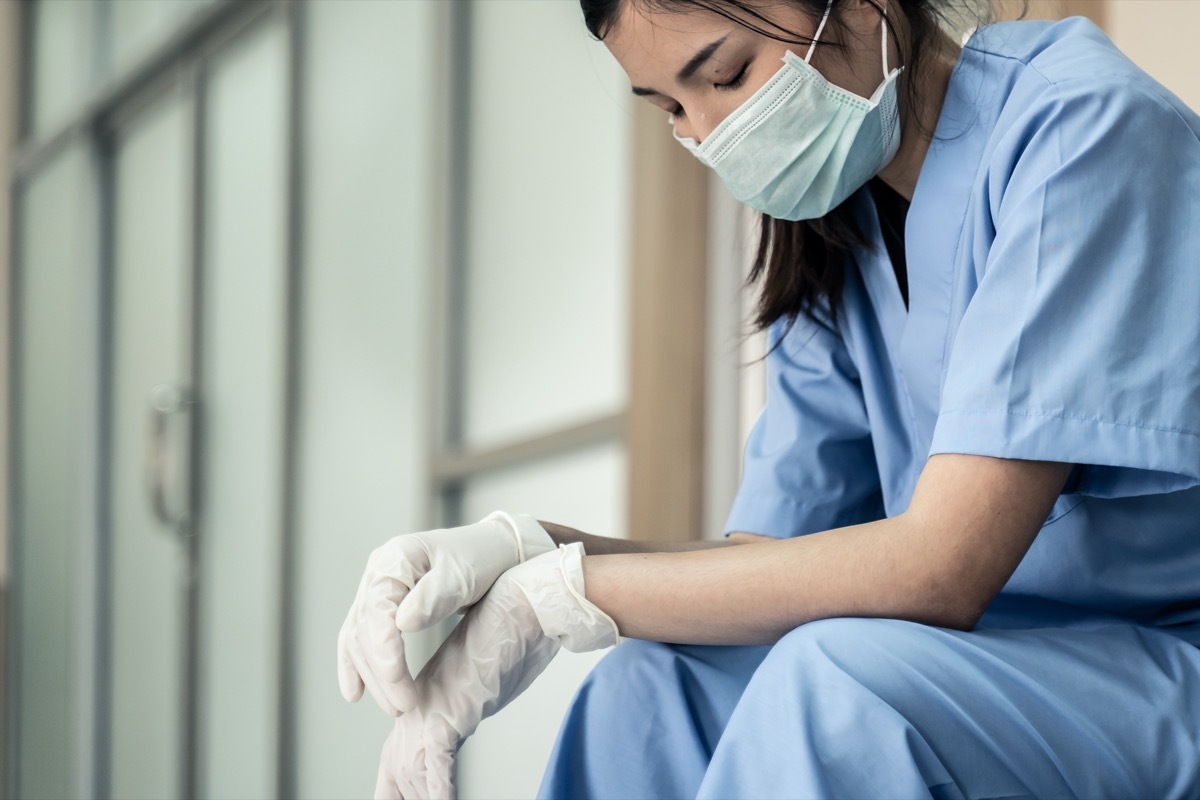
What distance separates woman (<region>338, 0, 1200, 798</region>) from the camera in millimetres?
703

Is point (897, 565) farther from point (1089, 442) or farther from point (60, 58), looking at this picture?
point (60, 58)

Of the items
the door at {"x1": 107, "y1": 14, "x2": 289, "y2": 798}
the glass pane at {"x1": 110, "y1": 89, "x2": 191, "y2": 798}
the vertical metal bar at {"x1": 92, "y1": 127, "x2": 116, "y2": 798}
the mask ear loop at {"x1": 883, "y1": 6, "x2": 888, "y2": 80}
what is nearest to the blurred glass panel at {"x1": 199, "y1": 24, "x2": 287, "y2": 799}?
the door at {"x1": 107, "y1": 14, "x2": 289, "y2": 798}

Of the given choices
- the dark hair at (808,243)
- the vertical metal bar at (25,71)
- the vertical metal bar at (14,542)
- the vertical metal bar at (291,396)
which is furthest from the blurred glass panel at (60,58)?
the dark hair at (808,243)

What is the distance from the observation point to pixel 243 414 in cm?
308

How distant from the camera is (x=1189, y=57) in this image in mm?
1128

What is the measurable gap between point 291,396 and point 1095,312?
2303 millimetres

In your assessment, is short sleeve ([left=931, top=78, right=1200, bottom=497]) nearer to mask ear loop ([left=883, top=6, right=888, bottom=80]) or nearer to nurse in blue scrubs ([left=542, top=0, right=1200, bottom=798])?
nurse in blue scrubs ([left=542, top=0, right=1200, bottom=798])

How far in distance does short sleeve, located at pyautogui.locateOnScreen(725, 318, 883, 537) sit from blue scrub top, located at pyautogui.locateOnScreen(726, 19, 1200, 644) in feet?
0.16

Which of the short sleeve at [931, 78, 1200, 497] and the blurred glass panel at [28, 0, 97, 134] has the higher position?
the blurred glass panel at [28, 0, 97, 134]

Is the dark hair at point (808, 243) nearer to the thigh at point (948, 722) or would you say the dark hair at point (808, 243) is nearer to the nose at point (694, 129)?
the nose at point (694, 129)

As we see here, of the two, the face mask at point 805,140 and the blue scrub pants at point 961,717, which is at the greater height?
the face mask at point 805,140

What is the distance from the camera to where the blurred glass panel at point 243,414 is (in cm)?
290

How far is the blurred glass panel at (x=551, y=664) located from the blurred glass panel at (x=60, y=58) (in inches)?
91.7

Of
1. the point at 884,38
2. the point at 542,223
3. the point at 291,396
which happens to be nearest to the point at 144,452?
the point at 291,396
